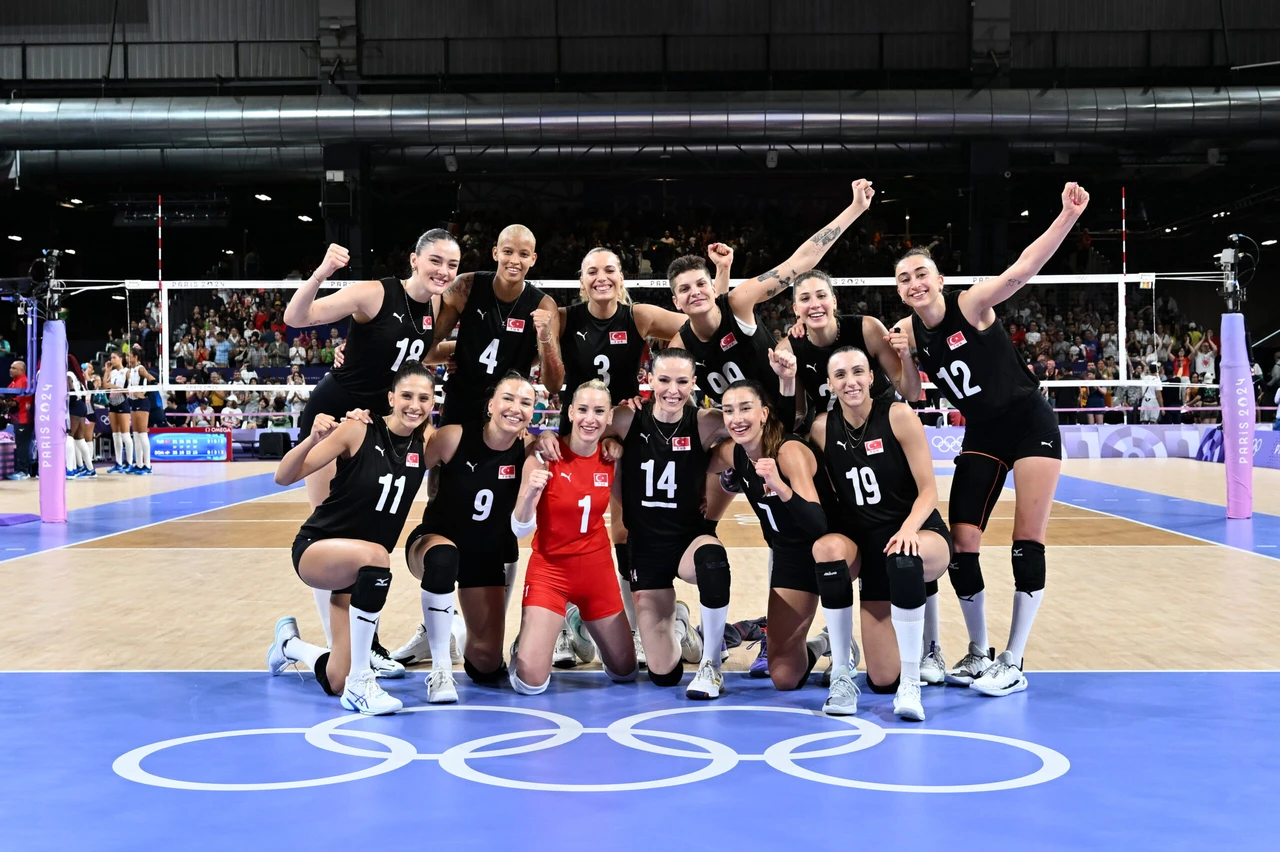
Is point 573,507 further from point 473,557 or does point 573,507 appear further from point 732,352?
point 732,352

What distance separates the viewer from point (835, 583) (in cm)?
430

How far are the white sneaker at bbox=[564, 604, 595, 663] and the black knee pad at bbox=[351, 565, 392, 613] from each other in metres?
1.11

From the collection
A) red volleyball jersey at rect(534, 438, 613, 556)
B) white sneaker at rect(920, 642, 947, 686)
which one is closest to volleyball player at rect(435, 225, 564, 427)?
red volleyball jersey at rect(534, 438, 613, 556)

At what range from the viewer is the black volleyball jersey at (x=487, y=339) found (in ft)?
17.4

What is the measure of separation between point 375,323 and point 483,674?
165cm

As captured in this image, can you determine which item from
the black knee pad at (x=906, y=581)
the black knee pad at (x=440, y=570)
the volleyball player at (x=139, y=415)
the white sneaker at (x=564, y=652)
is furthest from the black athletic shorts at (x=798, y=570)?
the volleyball player at (x=139, y=415)

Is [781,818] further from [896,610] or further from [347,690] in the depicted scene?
[347,690]

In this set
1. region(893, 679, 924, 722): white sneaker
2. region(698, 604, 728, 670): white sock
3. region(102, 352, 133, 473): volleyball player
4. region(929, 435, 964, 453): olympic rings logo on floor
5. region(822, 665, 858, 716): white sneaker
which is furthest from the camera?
region(929, 435, 964, 453): olympic rings logo on floor

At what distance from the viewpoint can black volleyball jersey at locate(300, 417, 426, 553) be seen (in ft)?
14.8

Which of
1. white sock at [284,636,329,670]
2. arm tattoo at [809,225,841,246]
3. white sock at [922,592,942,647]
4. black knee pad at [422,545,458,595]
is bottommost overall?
white sock at [284,636,329,670]

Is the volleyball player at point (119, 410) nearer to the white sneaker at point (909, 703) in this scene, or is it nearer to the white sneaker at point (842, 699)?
the white sneaker at point (842, 699)

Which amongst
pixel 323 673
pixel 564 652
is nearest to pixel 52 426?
pixel 323 673

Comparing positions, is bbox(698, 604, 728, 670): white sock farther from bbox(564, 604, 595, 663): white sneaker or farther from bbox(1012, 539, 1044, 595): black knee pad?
bbox(1012, 539, 1044, 595): black knee pad

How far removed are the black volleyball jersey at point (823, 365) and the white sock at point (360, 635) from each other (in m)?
2.15
